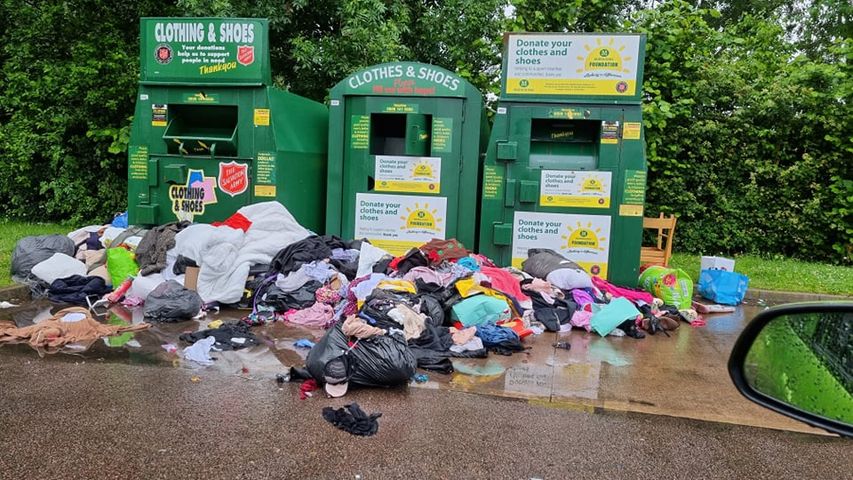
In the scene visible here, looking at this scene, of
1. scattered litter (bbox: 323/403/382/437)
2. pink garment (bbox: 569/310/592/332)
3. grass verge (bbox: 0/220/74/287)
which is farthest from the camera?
grass verge (bbox: 0/220/74/287)

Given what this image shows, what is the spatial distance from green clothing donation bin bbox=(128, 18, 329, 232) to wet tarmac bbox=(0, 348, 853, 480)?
3.52 meters

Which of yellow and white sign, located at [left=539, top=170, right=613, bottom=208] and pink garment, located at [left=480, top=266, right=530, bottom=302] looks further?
yellow and white sign, located at [left=539, top=170, right=613, bottom=208]

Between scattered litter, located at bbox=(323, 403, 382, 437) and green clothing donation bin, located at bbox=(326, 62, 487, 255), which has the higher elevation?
green clothing donation bin, located at bbox=(326, 62, 487, 255)

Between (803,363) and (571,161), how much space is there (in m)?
5.42

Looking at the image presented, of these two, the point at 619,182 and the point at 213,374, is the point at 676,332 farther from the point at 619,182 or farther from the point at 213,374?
the point at 213,374

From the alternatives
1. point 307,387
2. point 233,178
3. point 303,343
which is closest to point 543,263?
point 303,343

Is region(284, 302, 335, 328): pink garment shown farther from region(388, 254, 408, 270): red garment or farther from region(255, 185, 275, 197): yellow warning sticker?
region(255, 185, 275, 197): yellow warning sticker

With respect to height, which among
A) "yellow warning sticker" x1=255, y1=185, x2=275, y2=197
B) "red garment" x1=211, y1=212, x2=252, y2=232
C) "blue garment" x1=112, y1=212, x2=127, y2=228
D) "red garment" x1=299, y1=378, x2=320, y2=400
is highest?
"yellow warning sticker" x1=255, y1=185, x2=275, y2=197

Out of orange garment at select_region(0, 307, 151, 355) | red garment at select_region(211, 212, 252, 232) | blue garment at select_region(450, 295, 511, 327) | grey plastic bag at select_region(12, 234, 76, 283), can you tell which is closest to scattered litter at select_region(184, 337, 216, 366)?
orange garment at select_region(0, 307, 151, 355)

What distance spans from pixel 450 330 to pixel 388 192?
2.40 metres

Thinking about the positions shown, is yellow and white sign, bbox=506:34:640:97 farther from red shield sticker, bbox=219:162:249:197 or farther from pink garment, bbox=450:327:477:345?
red shield sticker, bbox=219:162:249:197

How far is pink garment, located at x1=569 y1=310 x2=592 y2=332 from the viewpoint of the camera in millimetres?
5555

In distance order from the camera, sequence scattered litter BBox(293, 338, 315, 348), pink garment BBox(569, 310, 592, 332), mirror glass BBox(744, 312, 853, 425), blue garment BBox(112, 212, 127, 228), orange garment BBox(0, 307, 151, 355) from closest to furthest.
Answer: mirror glass BBox(744, 312, 853, 425) → orange garment BBox(0, 307, 151, 355) → scattered litter BBox(293, 338, 315, 348) → pink garment BBox(569, 310, 592, 332) → blue garment BBox(112, 212, 127, 228)

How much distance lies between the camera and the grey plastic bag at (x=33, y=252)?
644 centimetres
